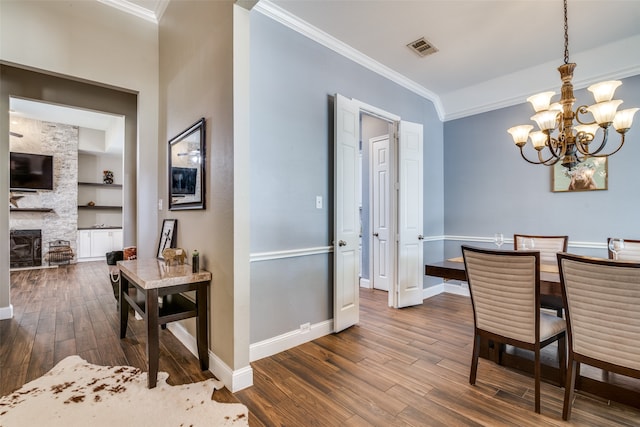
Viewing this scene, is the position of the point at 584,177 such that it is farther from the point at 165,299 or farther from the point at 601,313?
the point at 165,299

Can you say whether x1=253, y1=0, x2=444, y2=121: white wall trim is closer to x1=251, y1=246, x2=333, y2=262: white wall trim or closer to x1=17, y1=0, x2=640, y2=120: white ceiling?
x1=17, y1=0, x2=640, y2=120: white ceiling

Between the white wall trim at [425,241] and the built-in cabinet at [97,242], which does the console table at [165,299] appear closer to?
the white wall trim at [425,241]

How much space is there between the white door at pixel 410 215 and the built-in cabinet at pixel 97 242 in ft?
24.9

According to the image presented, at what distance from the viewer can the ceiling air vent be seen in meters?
3.22

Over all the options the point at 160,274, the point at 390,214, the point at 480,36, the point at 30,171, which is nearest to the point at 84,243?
the point at 30,171

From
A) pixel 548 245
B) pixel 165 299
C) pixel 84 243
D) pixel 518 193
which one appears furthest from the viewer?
pixel 84 243

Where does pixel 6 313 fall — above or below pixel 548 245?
below

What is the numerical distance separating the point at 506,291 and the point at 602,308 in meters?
0.44

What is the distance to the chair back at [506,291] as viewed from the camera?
1.77m

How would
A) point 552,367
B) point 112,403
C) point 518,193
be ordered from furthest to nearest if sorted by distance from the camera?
point 518,193
point 552,367
point 112,403

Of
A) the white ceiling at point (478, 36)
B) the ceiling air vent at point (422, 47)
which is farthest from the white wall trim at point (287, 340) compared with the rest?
the ceiling air vent at point (422, 47)

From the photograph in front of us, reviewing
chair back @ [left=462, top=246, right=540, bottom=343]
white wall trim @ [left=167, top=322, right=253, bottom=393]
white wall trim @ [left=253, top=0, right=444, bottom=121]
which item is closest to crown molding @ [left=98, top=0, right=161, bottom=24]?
white wall trim @ [left=253, top=0, right=444, bottom=121]

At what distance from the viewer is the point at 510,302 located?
6.12 feet

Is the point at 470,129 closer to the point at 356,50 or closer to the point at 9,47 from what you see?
the point at 356,50
